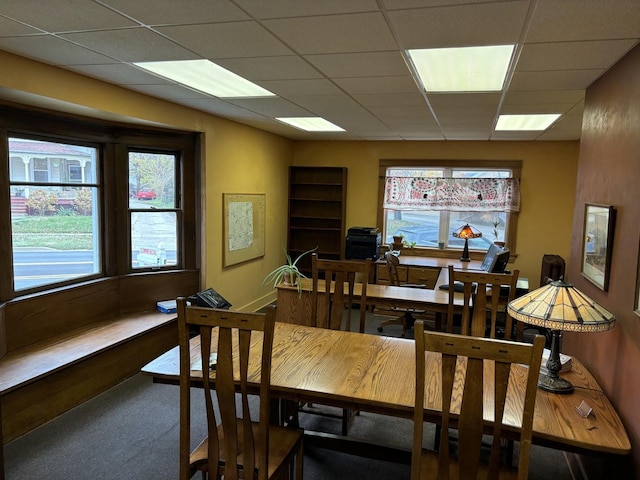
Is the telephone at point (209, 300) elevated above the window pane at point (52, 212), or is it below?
below

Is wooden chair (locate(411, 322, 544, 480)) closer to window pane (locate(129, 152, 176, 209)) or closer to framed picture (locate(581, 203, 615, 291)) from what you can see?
framed picture (locate(581, 203, 615, 291))

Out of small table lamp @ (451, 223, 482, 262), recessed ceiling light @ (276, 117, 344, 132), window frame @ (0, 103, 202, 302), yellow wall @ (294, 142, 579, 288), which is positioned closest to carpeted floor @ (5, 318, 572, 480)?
window frame @ (0, 103, 202, 302)

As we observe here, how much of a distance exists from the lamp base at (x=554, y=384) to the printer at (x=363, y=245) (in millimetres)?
3880

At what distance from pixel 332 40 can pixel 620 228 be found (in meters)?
1.60

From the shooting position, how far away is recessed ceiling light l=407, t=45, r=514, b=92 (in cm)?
237

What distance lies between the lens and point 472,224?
20.7 ft

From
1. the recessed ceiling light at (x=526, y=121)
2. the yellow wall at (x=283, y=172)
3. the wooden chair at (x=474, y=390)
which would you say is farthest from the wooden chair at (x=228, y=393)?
the recessed ceiling light at (x=526, y=121)

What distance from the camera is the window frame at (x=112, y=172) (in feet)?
9.97

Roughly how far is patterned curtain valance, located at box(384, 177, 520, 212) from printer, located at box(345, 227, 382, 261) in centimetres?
80

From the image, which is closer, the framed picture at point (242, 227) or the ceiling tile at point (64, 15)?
the ceiling tile at point (64, 15)

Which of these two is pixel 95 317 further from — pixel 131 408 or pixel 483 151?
pixel 483 151

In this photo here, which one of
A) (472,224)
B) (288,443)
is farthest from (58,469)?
(472,224)

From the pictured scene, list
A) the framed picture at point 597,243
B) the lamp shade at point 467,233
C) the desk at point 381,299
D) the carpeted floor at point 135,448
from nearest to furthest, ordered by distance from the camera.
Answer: the framed picture at point 597,243
the carpeted floor at point 135,448
the desk at point 381,299
the lamp shade at point 467,233

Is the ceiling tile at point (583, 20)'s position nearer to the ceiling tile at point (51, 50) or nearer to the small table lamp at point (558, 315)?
the small table lamp at point (558, 315)
